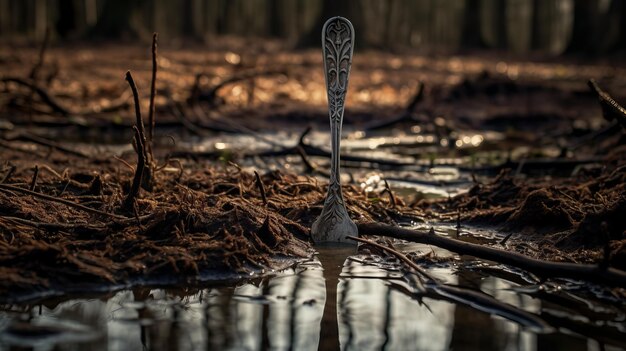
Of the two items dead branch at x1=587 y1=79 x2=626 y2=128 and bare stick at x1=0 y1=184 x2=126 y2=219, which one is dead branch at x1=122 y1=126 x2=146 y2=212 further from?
dead branch at x1=587 y1=79 x2=626 y2=128

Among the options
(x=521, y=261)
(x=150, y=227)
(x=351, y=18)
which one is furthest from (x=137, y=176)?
(x=351, y=18)

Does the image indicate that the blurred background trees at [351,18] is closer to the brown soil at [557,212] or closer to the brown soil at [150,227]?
the brown soil at [150,227]

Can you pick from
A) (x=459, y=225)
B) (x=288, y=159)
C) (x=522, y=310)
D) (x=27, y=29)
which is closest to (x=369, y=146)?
(x=288, y=159)

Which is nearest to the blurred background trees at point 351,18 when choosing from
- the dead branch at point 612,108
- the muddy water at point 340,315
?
the dead branch at point 612,108

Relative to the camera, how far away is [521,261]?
Answer: 4926mm

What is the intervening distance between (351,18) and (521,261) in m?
23.3

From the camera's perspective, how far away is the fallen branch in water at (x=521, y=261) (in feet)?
14.8

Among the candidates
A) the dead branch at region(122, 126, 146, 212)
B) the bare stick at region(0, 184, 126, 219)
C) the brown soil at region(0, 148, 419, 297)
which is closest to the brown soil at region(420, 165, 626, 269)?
the brown soil at region(0, 148, 419, 297)

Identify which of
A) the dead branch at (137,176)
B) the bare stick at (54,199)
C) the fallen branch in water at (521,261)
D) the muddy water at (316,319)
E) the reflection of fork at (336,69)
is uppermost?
the reflection of fork at (336,69)

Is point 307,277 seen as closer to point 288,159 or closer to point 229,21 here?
point 288,159

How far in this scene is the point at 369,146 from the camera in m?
12.1

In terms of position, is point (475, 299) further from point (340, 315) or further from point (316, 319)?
point (316, 319)

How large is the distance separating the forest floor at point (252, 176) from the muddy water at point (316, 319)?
0.35 metres

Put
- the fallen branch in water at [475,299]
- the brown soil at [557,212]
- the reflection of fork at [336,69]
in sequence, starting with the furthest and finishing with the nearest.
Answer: the brown soil at [557,212] < the reflection of fork at [336,69] < the fallen branch in water at [475,299]
